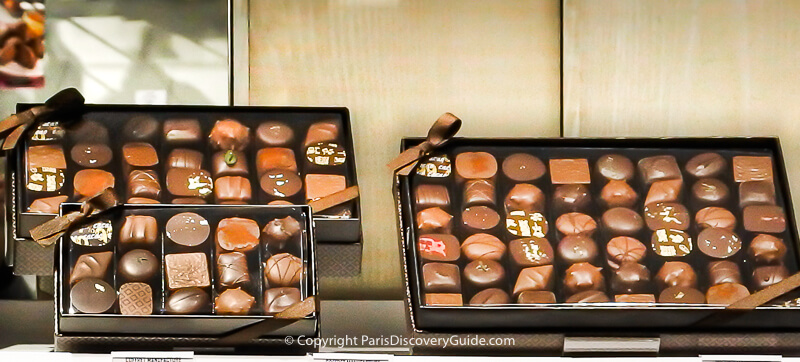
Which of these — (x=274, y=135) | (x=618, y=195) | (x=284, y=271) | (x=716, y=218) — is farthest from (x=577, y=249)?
(x=274, y=135)

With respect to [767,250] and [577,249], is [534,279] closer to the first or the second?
[577,249]

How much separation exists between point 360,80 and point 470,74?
0.75ft

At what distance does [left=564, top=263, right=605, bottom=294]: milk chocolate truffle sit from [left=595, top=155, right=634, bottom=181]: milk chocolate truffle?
0.20 meters

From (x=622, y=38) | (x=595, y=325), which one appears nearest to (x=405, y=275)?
(x=595, y=325)

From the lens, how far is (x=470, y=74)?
1.68 metres

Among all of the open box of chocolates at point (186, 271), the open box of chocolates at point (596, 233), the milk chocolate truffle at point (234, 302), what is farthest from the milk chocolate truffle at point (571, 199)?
the milk chocolate truffle at point (234, 302)

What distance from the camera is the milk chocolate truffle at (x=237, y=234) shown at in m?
1.23

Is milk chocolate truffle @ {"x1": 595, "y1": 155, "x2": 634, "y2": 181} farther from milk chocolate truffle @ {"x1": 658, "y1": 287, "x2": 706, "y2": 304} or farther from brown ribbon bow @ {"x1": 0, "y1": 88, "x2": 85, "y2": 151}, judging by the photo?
brown ribbon bow @ {"x1": 0, "y1": 88, "x2": 85, "y2": 151}

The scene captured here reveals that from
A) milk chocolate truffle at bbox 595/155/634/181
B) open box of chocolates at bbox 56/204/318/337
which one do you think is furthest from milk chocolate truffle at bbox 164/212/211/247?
milk chocolate truffle at bbox 595/155/634/181

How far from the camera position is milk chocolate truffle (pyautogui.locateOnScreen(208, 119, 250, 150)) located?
1426mm

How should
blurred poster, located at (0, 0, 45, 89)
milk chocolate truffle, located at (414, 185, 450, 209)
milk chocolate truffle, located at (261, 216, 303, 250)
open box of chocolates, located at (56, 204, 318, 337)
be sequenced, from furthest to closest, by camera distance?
blurred poster, located at (0, 0, 45, 89) < milk chocolate truffle, located at (414, 185, 450, 209) < milk chocolate truffle, located at (261, 216, 303, 250) < open box of chocolates, located at (56, 204, 318, 337)

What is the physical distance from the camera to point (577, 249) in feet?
4.21

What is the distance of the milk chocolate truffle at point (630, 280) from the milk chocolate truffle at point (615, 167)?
0.18 meters

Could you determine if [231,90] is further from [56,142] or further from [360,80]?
[56,142]
